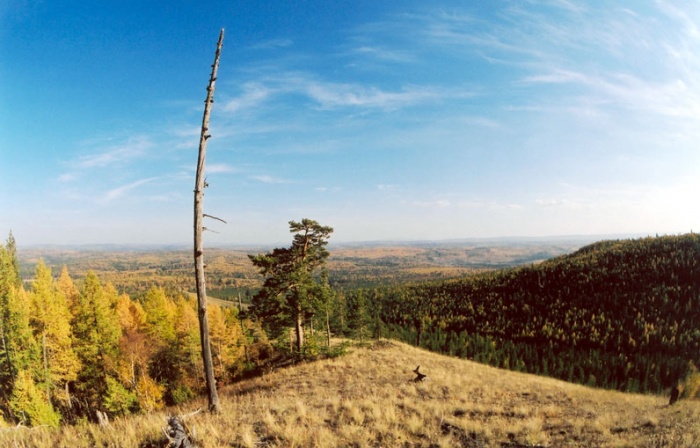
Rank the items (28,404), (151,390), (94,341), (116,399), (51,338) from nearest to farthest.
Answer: (28,404) < (116,399) < (51,338) < (94,341) < (151,390)

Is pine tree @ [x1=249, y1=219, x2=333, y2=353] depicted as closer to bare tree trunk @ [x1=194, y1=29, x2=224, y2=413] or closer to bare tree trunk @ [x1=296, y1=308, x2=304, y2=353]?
bare tree trunk @ [x1=296, y1=308, x2=304, y2=353]

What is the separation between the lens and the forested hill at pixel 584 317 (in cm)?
6762

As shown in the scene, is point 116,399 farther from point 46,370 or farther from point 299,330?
point 299,330

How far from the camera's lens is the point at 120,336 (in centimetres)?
3291

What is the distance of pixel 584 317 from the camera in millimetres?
83438

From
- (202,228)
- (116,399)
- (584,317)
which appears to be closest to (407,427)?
(202,228)

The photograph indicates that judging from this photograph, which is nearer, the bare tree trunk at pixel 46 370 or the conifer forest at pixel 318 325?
the conifer forest at pixel 318 325

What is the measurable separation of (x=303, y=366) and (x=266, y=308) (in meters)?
5.98

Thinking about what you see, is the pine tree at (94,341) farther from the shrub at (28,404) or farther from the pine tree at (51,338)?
the shrub at (28,404)

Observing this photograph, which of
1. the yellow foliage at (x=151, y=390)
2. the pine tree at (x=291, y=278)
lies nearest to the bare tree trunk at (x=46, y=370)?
the yellow foliage at (x=151, y=390)

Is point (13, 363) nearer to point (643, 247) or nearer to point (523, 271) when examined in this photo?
point (523, 271)

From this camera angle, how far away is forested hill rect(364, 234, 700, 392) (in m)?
67.6

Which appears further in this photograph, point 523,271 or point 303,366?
point 523,271

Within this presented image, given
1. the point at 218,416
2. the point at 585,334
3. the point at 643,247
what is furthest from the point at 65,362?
the point at 643,247
